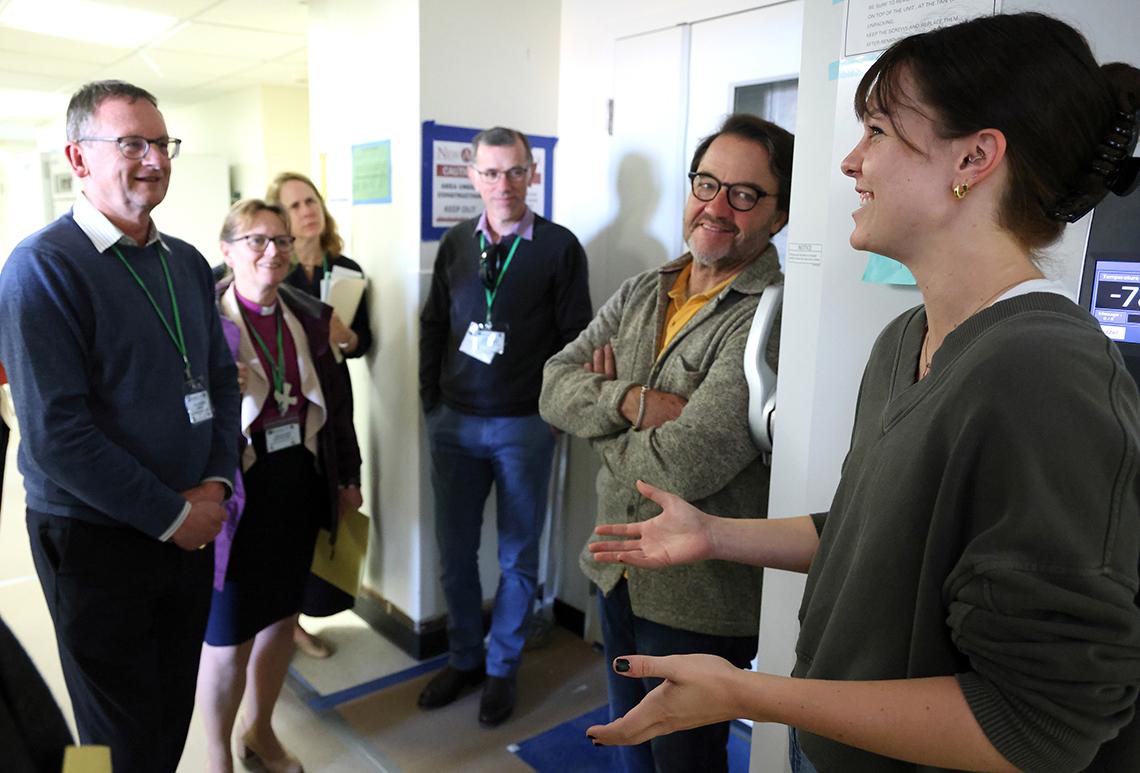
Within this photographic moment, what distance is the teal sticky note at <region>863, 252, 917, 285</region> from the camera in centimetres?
120

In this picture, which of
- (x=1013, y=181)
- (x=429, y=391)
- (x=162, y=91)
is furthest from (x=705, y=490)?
(x=162, y=91)

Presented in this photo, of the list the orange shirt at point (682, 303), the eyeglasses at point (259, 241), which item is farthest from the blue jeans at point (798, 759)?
the eyeglasses at point (259, 241)

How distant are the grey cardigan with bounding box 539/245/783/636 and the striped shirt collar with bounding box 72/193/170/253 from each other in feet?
3.14

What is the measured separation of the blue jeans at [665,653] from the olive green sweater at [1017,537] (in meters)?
0.78

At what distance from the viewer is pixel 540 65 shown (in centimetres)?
290

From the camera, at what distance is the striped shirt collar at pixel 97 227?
5.09 ft

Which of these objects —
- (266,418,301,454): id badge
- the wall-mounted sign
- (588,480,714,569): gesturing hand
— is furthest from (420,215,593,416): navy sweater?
(588,480,714,569): gesturing hand

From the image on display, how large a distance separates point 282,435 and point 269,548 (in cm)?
31

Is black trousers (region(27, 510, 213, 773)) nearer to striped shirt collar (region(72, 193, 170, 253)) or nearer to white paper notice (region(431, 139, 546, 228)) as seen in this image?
striped shirt collar (region(72, 193, 170, 253))

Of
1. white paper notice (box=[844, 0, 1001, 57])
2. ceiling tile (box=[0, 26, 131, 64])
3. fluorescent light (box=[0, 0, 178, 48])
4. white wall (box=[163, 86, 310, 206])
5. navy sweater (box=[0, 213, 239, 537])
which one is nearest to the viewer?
white paper notice (box=[844, 0, 1001, 57])

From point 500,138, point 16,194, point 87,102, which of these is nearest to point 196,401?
point 87,102

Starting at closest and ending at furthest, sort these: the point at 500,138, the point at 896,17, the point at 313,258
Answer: the point at 896,17, the point at 500,138, the point at 313,258

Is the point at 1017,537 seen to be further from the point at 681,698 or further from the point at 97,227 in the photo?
the point at 97,227

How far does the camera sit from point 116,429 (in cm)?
156
